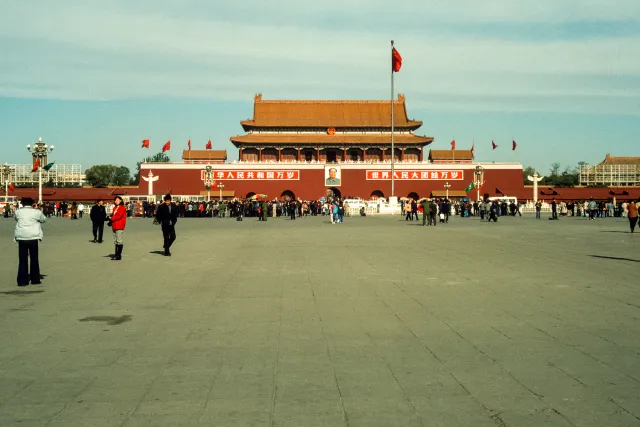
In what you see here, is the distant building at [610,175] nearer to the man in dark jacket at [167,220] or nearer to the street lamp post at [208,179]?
the street lamp post at [208,179]

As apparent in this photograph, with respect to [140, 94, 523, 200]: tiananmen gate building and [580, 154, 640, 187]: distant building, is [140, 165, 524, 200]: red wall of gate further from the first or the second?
[580, 154, 640, 187]: distant building

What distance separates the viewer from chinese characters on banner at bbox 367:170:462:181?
62500 millimetres

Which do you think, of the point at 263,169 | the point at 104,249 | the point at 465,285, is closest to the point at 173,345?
the point at 465,285

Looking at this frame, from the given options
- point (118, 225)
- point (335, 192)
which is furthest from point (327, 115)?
point (118, 225)

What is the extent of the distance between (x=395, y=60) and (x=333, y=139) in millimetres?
25100

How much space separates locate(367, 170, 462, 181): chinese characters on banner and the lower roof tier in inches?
103

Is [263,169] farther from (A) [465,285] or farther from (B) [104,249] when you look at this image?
(A) [465,285]

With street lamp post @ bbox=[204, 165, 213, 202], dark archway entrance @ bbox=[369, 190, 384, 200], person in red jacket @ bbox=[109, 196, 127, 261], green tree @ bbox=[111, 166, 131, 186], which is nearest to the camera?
person in red jacket @ bbox=[109, 196, 127, 261]

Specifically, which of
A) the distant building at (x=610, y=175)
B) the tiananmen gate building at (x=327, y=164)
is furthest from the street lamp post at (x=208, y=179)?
the distant building at (x=610, y=175)

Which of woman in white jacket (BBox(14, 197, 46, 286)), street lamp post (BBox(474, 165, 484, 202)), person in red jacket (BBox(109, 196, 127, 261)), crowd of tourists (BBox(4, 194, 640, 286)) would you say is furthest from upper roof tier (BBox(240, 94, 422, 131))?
woman in white jacket (BBox(14, 197, 46, 286))

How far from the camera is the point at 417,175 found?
62.8 meters

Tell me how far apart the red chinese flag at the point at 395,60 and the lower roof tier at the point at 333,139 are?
2410cm

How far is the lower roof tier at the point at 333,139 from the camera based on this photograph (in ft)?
205

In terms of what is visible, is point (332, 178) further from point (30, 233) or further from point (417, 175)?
point (30, 233)
